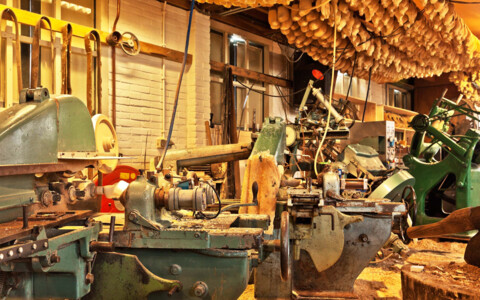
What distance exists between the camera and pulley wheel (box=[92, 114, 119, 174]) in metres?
2.32

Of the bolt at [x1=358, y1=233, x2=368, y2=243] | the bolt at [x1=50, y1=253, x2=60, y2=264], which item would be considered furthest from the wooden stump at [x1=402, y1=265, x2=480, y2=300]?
the bolt at [x1=50, y1=253, x2=60, y2=264]

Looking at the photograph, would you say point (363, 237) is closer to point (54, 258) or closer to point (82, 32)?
point (54, 258)

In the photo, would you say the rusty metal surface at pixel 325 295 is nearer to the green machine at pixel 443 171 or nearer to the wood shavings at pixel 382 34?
the green machine at pixel 443 171

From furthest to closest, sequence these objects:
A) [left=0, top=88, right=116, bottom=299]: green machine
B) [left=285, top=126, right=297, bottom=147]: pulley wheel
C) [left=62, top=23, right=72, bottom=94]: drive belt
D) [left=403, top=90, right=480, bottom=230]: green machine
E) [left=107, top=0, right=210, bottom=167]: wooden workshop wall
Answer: [left=403, top=90, right=480, bottom=230]: green machine → [left=107, top=0, right=210, bottom=167]: wooden workshop wall → [left=285, top=126, right=297, bottom=147]: pulley wheel → [left=62, top=23, right=72, bottom=94]: drive belt → [left=0, top=88, right=116, bottom=299]: green machine

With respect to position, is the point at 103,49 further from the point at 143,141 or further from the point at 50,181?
the point at 50,181

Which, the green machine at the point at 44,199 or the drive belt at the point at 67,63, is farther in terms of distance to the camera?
the drive belt at the point at 67,63

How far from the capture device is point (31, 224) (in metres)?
1.58

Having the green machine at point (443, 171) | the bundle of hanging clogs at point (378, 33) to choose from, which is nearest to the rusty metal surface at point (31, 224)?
the bundle of hanging clogs at point (378, 33)

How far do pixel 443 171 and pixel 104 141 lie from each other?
488cm

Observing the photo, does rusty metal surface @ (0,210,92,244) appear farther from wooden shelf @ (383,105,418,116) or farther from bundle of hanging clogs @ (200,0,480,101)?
wooden shelf @ (383,105,418,116)

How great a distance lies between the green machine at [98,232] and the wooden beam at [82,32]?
2774mm

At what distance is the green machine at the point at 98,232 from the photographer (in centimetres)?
164

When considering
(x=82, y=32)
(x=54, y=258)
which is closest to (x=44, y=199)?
(x=54, y=258)

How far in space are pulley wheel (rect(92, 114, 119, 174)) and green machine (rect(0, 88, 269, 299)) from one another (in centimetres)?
30
